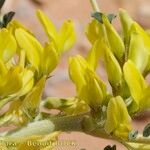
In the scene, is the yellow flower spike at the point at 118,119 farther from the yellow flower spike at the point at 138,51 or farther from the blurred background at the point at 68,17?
the blurred background at the point at 68,17

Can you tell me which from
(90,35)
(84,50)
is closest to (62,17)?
(84,50)

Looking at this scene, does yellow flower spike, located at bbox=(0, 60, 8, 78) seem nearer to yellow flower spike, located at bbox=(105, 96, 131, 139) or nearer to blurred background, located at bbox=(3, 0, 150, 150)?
yellow flower spike, located at bbox=(105, 96, 131, 139)

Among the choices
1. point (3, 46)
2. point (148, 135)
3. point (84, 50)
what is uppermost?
point (3, 46)

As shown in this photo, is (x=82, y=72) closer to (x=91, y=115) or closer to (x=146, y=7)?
(x=91, y=115)

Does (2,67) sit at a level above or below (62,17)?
above

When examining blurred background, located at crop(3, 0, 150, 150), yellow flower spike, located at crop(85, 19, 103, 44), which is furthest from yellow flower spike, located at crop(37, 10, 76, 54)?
blurred background, located at crop(3, 0, 150, 150)

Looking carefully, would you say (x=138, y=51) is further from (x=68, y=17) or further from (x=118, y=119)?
(x=68, y=17)

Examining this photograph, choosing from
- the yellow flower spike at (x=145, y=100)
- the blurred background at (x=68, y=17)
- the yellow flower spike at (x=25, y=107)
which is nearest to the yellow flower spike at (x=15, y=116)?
the yellow flower spike at (x=25, y=107)
